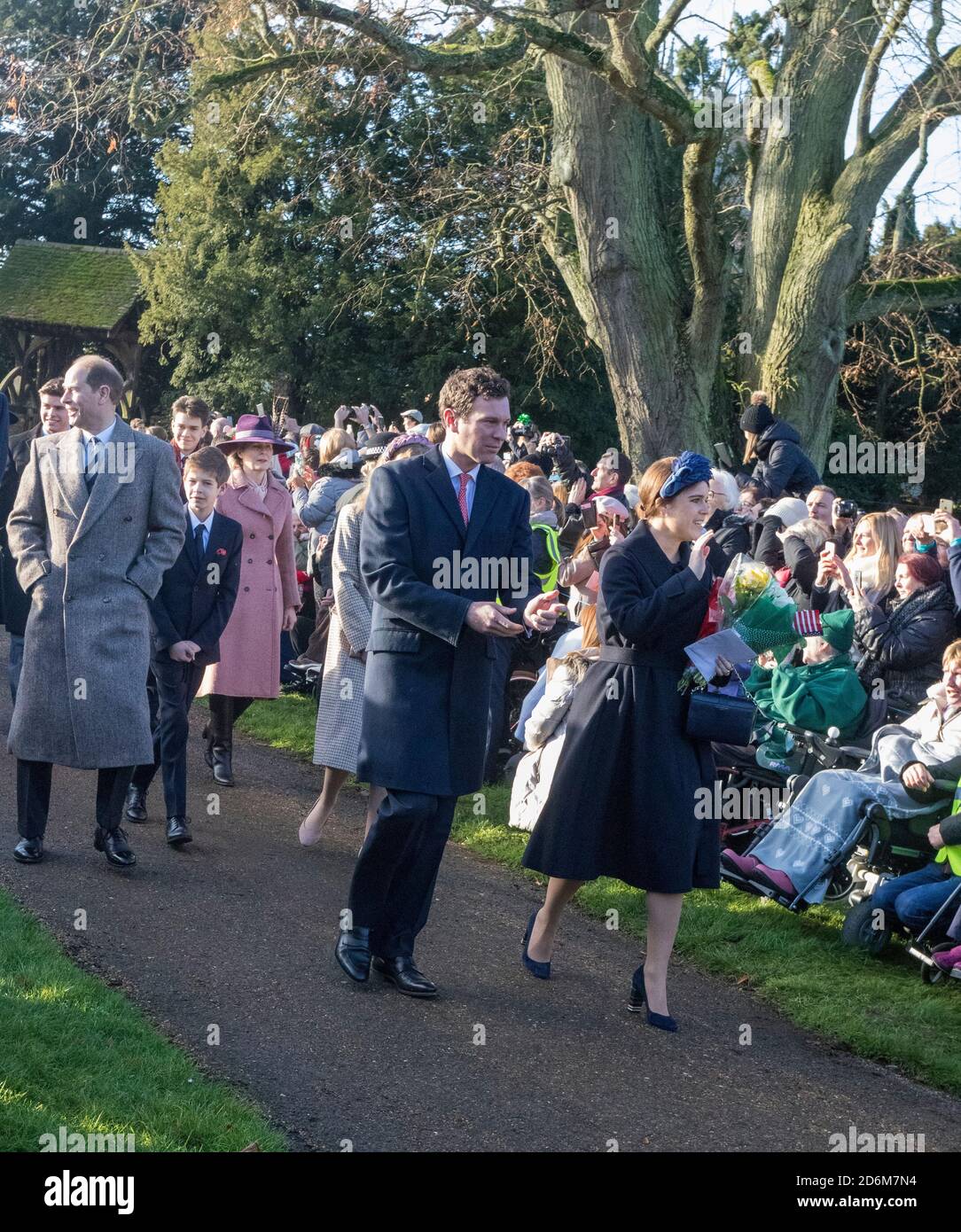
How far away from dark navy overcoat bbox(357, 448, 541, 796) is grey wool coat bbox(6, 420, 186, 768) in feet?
4.97

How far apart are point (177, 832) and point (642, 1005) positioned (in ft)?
8.73

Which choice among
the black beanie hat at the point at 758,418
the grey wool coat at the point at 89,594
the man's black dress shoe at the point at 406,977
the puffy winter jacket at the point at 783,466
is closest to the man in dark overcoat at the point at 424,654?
the man's black dress shoe at the point at 406,977

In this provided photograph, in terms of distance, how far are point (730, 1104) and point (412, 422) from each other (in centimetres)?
950

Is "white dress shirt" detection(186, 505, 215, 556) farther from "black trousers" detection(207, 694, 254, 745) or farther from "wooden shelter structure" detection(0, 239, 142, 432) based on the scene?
"wooden shelter structure" detection(0, 239, 142, 432)

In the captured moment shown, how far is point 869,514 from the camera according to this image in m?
8.25

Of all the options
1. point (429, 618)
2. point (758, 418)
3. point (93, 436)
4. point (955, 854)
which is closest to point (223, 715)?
point (93, 436)

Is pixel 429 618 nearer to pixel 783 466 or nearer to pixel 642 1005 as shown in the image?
pixel 642 1005

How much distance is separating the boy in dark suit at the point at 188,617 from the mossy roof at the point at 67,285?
89.2 ft

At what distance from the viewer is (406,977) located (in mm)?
5605

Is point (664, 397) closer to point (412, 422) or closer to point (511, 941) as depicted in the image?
point (412, 422)

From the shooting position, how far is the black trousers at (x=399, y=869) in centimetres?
553

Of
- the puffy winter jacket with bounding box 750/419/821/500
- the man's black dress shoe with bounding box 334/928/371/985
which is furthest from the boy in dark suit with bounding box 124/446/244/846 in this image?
the puffy winter jacket with bounding box 750/419/821/500

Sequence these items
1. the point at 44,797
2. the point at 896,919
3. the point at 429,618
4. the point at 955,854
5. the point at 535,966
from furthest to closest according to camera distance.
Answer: the point at 44,797 < the point at 896,919 < the point at 955,854 < the point at 535,966 < the point at 429,618

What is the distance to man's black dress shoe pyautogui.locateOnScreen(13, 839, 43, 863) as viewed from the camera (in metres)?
6.73
